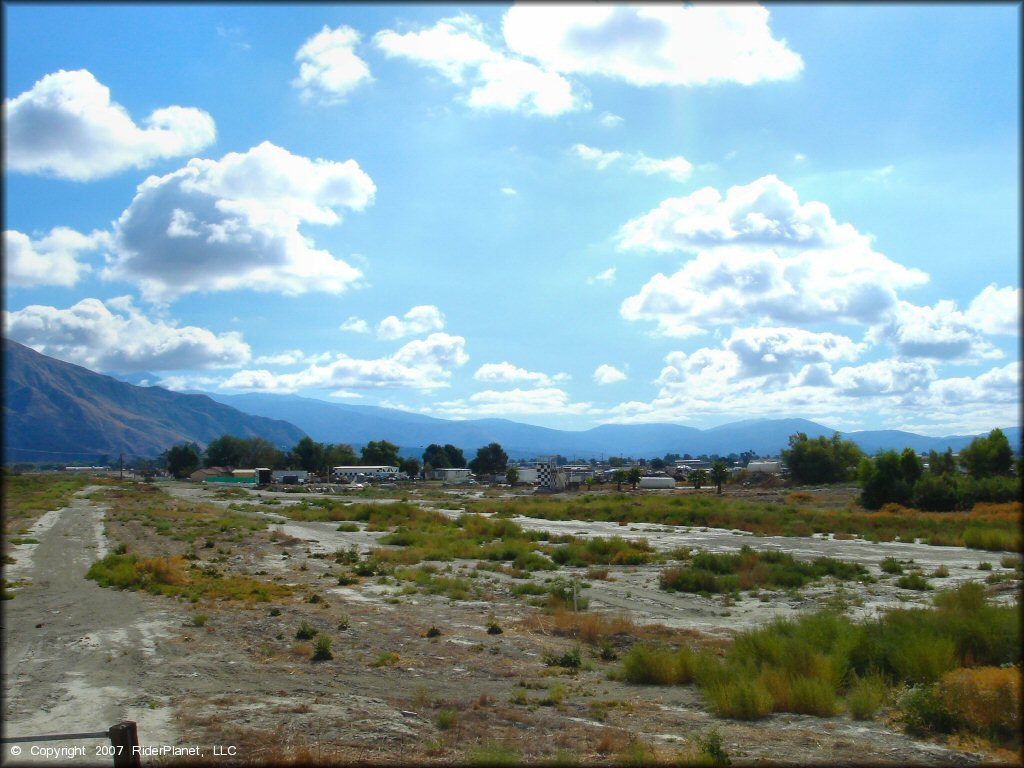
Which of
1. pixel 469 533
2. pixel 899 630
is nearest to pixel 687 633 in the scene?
pixel 899 630

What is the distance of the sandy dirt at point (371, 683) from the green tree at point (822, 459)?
312 feet

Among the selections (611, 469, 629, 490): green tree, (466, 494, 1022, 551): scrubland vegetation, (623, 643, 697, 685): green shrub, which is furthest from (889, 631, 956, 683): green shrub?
(611, 469, 629, 490): green tree

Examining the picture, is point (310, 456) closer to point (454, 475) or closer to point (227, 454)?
point (227, 454)

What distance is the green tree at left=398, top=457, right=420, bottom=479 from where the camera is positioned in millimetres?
192125

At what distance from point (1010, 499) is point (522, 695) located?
62.8 meters

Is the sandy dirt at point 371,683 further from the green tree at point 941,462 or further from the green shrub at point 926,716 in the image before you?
the green tree at point 941,462

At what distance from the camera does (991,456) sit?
7381cm

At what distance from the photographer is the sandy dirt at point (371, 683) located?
9.62 m

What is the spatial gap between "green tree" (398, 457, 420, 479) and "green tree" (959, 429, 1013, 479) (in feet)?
451

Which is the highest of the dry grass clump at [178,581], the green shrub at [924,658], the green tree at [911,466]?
the green tree at [911,466]

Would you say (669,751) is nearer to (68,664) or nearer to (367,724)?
(367,724)

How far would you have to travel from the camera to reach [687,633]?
58.0ft

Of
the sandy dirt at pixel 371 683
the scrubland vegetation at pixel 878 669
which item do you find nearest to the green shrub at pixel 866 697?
the scrubland vegetation at pixel 878 669

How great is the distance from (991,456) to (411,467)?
140 m
